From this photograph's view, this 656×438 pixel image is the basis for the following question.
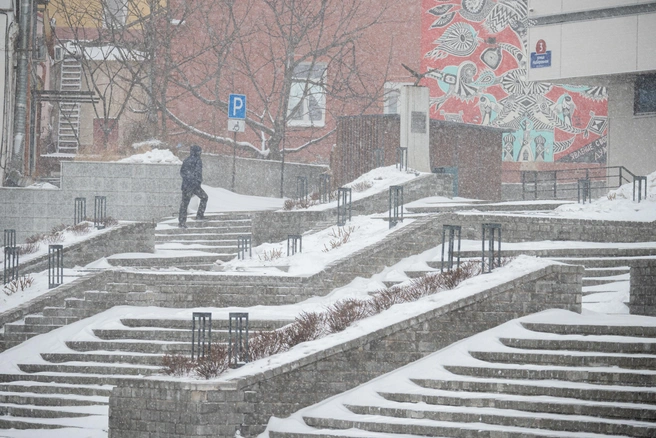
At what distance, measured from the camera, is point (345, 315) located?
14102mm

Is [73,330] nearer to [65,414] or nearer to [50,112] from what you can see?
[65,414]

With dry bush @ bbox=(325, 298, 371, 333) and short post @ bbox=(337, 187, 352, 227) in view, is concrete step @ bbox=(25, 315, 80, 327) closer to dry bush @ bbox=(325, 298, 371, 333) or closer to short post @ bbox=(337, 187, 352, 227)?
dry bush @ bbox=(325, 298, 371, 333)

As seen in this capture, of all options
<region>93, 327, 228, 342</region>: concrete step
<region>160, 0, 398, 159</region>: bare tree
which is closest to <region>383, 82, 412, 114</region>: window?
<region>160, 0, 398, 159</region>: bare tree

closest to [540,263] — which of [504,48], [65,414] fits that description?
[65,414]

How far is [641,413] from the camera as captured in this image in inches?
457

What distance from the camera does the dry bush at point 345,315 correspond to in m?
14.0

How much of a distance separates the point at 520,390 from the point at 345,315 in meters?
2.56

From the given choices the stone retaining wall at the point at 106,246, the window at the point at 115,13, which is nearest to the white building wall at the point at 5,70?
the window at the point at 115,13

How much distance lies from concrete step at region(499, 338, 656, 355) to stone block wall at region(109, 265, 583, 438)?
65 cm

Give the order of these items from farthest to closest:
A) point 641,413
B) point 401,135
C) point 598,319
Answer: point 401,135
point 598,319
point 641,413

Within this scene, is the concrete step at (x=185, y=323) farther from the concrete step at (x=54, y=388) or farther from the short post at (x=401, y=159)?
the short post at (x=401, y=159)

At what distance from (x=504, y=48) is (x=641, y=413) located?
29501 millimetres

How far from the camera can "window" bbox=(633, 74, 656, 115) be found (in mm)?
29875

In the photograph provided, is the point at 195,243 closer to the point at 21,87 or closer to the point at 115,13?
the point at 21,87
